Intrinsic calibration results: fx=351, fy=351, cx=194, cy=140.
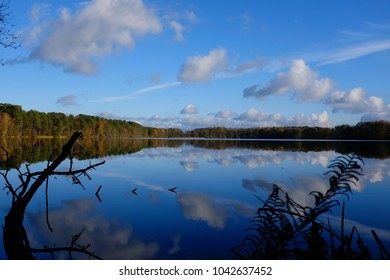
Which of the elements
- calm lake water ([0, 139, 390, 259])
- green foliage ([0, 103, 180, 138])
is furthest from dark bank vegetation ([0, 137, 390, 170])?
green foliage ([0, 103, 180, 138])

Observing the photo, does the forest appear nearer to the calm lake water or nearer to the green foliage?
the green foliage

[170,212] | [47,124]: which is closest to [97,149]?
[170,212]

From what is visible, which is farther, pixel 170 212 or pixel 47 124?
pixel 47 124

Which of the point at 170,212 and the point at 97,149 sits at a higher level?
the point at 97,149

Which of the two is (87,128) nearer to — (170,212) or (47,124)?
(47,124)

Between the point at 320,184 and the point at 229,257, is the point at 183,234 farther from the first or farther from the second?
the point at 320,184

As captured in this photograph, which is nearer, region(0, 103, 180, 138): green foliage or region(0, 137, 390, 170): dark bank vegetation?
region(0, 137, 390, 170): dark bank vegetation

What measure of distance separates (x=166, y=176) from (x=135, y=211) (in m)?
10.1

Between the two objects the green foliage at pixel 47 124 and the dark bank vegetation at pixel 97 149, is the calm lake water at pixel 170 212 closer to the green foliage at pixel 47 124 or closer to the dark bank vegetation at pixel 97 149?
the dark bank vegetation at pixel 97 149

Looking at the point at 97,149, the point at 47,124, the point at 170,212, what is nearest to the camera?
the point at 170,212

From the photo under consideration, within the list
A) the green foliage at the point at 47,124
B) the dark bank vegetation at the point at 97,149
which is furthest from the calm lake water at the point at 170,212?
the green foliage at the point at 47,124

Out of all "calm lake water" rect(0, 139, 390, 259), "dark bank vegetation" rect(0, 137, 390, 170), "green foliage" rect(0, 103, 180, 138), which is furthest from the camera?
"green foliage" rect(0, 103, 180, 138)

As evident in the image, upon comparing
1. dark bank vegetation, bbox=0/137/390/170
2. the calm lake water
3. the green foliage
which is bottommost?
the calm lake water

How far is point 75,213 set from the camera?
40.8ft
